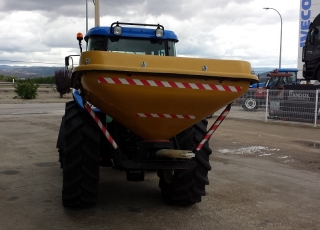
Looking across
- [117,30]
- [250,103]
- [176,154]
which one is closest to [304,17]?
[250,103]

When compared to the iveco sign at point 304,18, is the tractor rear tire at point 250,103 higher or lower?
lower

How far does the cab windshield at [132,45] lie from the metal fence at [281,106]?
25.9ft

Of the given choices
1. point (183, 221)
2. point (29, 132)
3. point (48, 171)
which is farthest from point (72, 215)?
point (29, 132)

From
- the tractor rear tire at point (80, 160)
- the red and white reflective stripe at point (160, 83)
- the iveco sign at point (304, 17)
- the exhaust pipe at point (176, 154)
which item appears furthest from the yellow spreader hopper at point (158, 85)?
the iveco sign at point (304, 17)

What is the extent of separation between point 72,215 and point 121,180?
176 centimetres

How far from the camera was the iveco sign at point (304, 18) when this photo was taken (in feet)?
94.2

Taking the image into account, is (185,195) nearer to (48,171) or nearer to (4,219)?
(4,219)

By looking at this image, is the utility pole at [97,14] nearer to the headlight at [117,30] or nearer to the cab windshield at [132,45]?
the cab windshield at [132,45]

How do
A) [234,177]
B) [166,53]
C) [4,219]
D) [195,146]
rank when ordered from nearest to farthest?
[4,219]
[195,146]
[166,53]
[234,177]

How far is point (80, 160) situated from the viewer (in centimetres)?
465

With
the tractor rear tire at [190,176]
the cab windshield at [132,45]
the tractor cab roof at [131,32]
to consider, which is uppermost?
the tractor cab roof at [131,32]

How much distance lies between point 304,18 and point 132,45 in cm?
2602

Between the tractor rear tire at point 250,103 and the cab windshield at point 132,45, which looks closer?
the cab windshield at point 132,45

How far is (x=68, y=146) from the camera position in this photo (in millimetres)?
4668
